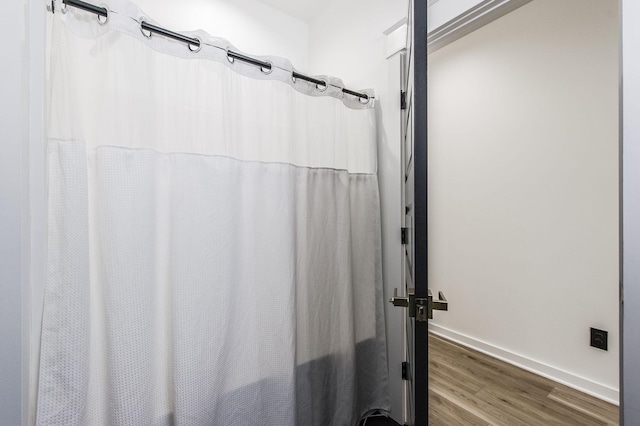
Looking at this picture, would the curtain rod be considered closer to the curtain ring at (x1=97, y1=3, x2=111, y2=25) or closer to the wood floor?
the curtain ring at (x1=97, y1=3, x2=111, y2=25)

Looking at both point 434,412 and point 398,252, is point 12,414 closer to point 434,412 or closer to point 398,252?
point 398,252

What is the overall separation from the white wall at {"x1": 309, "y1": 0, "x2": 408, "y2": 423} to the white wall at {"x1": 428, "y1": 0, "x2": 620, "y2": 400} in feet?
4.03

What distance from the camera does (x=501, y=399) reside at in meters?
1.87

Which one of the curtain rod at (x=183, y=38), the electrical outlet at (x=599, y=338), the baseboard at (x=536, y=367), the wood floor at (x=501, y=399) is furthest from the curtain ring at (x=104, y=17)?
the electrical outlet at (x=599, y=338)

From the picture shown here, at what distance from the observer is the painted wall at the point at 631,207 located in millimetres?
633

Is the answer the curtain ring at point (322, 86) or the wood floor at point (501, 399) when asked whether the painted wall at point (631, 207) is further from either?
the wood floor at point (501, 399)

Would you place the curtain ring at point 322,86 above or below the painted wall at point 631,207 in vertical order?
above

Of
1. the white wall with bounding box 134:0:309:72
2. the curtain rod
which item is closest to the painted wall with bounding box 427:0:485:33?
the curtain rod

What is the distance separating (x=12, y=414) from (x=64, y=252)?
1.42 ft

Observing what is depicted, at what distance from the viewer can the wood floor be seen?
170 cm

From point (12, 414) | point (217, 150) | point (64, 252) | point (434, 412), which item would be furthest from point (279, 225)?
point (434, 412)

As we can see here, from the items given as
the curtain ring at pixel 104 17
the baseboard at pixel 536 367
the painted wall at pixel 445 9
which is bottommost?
the baseboard at pixel 536 367

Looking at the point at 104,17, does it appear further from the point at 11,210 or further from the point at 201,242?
the point at 201,242

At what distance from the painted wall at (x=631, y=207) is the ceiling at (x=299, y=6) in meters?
1.93
